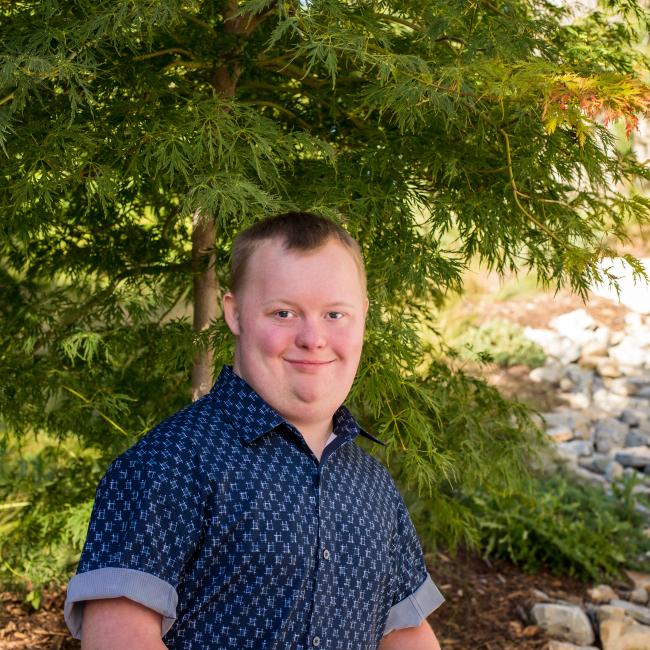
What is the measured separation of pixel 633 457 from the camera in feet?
22.6

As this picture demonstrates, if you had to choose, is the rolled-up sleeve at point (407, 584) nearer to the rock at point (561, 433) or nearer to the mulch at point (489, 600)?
the mulch at point (489, 600)

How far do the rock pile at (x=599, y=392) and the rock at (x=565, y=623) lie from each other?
2045mm

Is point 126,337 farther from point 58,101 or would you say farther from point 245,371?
point 245,371

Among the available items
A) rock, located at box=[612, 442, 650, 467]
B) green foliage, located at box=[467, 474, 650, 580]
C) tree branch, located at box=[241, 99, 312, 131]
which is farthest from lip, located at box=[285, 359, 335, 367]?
rock, located at box=[612, 442, 650, 467]

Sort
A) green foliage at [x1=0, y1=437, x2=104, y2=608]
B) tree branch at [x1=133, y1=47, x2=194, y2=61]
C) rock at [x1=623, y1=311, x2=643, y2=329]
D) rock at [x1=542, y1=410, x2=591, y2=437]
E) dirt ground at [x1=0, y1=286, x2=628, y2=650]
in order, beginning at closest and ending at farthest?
tree branch at [x1=133, y1=47, x2=194, y2=61] < green foliage at [x1=0, y1=437, x2=104, y2=608] < dirt ground at [x1=0, y1=286, x2=628, y2=650] < rock at [x1=542, y1=410, x2=591, y2=437] < rock at [x1=623, y1=311, x2=643, y2=329]

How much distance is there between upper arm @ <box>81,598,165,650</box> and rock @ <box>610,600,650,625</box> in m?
3.72

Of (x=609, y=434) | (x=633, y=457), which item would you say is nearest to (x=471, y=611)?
(x=633, y=457)

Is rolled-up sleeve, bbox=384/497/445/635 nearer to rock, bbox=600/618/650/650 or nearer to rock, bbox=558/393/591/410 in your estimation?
rock, bbox=600/618/650/650

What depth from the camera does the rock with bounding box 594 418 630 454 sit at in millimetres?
7223

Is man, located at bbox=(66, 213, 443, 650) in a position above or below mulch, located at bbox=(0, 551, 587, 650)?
above

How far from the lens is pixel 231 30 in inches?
107

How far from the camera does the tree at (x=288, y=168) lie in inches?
85.4

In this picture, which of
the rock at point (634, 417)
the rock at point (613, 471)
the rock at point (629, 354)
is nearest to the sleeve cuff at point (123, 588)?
the rock at point (613, 471)

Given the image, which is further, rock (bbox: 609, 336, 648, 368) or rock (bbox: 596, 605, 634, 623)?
rock (bbox: 609, 336, 648, 368)
